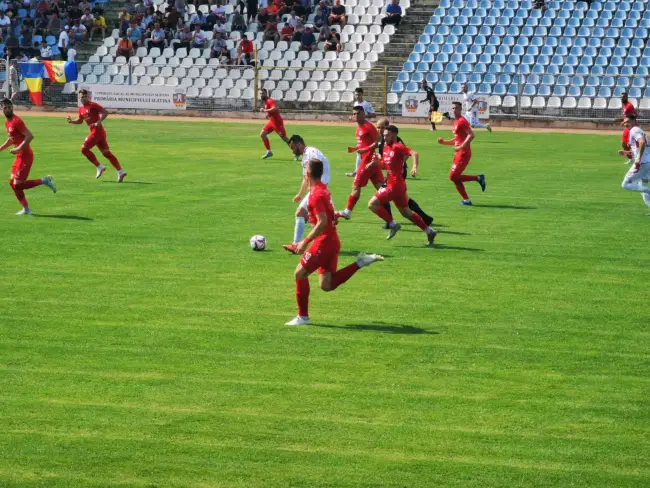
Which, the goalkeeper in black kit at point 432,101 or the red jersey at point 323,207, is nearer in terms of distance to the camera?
the red jersey at point 323,207

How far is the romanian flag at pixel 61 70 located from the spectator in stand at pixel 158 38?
4.54m

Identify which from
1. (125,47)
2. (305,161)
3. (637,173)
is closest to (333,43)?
(125,47)

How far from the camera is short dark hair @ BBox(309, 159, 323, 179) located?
12.6 m

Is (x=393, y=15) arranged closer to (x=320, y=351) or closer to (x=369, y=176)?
(x=369, y=176)

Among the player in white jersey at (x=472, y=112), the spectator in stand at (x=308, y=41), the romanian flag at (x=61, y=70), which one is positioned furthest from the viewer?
the spectator in stand at (x=308, y=41)

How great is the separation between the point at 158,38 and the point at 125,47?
173 cm

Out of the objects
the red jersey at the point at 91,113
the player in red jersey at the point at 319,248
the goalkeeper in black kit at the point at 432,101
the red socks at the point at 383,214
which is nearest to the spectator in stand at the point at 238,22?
the goalkeeper in black kit at the point at 432,101

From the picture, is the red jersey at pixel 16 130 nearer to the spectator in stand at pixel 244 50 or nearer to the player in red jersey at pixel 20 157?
the player in red jersey at pixel 20 157

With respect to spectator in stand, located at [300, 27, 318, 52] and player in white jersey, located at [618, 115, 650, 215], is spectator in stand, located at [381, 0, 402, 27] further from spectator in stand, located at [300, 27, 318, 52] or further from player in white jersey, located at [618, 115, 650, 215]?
player in white jersey, located at [618, 115, 650, 215]

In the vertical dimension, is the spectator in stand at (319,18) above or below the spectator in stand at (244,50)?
above

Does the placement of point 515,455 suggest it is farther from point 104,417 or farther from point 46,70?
point 46,70

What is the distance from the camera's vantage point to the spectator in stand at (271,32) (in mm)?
54188

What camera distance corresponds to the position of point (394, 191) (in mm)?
18672

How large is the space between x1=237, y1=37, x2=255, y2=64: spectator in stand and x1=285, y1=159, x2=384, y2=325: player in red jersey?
132 feet
